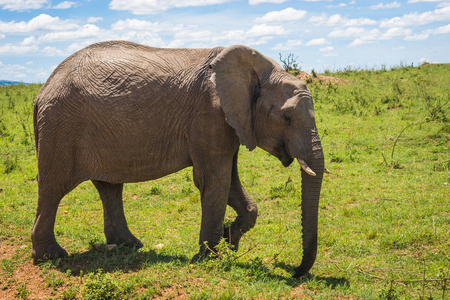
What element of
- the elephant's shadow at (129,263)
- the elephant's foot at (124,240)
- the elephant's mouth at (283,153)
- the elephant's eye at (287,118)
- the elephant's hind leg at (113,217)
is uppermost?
the elephant's eye at (287,118)

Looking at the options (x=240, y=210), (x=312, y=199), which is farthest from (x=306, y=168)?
(x=240, y=210)

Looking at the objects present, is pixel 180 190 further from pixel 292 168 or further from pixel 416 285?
pixel 416 285

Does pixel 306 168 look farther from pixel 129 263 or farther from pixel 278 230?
pixel 278 230

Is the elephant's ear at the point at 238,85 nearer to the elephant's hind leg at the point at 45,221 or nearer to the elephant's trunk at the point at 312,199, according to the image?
the elephant's trunk at the point at 312,199

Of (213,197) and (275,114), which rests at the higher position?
(275,114)

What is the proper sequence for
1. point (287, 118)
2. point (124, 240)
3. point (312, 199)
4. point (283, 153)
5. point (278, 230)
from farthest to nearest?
1. point (278, 230)
2. point (124, 240)
3. point (283, 153)
4. point (287, 118)
5. point (312, 199)

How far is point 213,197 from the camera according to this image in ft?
18.7

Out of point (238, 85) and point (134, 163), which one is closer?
point (238, 85)

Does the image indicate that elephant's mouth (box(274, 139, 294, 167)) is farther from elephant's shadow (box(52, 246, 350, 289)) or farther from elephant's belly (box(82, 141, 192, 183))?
elephant's shadow (box(52, 246, 350, 289))

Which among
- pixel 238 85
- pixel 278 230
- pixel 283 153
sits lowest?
pixel 278 230

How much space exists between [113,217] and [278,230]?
2.78 meters

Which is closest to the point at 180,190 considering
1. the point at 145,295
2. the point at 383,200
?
the point at 383,200

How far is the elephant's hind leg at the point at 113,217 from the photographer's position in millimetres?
6866

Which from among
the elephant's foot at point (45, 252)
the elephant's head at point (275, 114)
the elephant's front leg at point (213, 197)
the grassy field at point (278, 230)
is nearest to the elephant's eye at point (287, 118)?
the elephant's head at point (275, 114)
